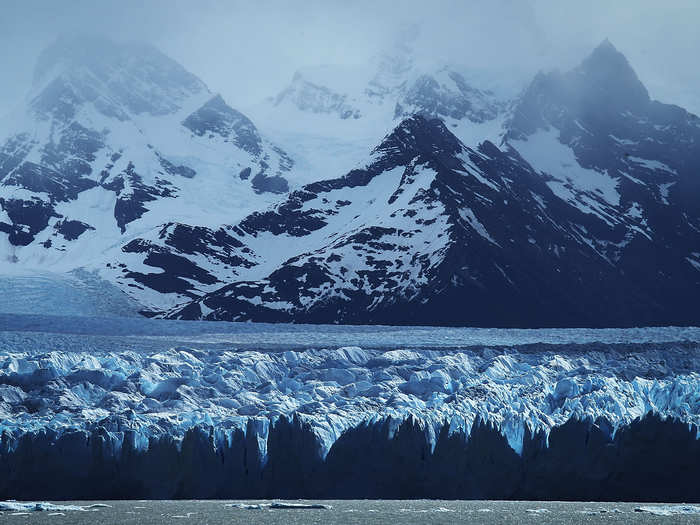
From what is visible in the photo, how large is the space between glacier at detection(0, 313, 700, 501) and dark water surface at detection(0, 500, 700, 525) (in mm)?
3473

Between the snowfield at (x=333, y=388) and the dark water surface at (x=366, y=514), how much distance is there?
16.4ft

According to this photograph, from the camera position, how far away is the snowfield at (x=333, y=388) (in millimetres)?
45594

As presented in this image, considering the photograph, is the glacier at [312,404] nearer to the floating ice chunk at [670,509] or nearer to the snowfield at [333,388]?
the snowfield at [333,388]

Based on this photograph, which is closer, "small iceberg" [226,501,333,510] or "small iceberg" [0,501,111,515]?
"small iceberg" [0,501,111,515]

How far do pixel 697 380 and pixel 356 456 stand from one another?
16.7 metres

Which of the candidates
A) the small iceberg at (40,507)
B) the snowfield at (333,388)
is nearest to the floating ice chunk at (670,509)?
the snowfield at (333,388)

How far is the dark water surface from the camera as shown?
35062 millimetres

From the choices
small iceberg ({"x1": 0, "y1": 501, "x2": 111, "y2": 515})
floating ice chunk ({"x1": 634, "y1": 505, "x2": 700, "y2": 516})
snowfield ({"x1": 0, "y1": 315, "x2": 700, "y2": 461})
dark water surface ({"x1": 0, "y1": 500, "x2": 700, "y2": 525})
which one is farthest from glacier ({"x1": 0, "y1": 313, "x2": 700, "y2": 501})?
floating ice chunk ({"x1": 634, "y1": 505, "x2": 700, "y2": 516})

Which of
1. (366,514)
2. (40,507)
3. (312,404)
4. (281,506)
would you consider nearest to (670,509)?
(366,514)

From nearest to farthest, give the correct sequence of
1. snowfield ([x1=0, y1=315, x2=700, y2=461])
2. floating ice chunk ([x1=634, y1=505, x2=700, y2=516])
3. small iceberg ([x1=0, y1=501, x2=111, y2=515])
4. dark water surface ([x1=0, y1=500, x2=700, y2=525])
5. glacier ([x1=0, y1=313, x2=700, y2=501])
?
1. dark water surface ([x1=0, y1=500, x2=700, y2=525])
2. floating ice chunk ([x1=634, y1=505, x2=700, y2=516])
3. small iceberg ([x1=0, y1=501, x2=111, y2=515])
4. glacier ([x1=0, y1=313, x2=700, y2=501])
5. snowfield ([x1=0, y1=315, x2=700, y2=461])

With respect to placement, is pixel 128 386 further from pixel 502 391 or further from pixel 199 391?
pixel 502 391

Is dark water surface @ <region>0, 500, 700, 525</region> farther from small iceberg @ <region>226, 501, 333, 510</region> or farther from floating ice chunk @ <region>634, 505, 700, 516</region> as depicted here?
small iceberg @ <region>226, 501, 333, 510</region>

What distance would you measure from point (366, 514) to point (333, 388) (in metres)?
15.7

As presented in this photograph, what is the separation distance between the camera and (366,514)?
122 ft
